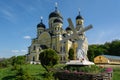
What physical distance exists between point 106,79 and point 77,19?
142 feet

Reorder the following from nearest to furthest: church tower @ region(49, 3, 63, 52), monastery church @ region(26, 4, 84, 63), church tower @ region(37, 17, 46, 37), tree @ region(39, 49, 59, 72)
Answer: tree @ region(39, 49, 59, 72), monastery church @ region(26, 4, 84, 63), church tower @ region(49, 3, 63, 52), church tower @ region(37, 17, 46, 37)

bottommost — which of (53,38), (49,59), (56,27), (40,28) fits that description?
(49,59)

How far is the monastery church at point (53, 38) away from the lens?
50322 millimetres

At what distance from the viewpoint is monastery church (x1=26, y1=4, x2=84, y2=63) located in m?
50.3

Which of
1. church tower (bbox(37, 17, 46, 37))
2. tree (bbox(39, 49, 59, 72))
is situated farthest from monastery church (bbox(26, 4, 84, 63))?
Result: tree (bbox(39, 49, 59, 72))

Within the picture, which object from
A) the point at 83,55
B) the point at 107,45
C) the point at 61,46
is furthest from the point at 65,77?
the point at 107,45

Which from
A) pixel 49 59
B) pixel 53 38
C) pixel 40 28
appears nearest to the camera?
pixel 49 59

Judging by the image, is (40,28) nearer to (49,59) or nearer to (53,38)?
(53,38)

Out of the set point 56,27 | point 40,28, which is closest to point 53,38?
point 56,27

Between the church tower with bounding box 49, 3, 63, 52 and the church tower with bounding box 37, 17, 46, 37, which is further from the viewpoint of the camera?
the church tower with bounding box 37, 17, 46, 37

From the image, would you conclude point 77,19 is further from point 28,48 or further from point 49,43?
point 28,48

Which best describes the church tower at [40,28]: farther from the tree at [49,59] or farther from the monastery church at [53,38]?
the tree at [49,59]

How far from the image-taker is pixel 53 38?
5297cm

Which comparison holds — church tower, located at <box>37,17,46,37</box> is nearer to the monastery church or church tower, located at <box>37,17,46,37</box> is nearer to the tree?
the monastery church
